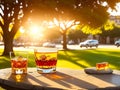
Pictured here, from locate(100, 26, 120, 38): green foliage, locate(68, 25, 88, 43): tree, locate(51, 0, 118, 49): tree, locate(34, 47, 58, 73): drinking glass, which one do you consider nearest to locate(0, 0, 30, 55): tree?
locate(51, 0, 118, 49): tree

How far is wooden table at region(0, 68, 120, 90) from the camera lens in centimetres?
428

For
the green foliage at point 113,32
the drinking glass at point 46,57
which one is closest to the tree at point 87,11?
the drinking glass at point 46,57

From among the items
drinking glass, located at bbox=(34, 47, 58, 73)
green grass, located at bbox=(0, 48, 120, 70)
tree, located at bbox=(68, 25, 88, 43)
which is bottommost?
green grass, located at bbox=(0, 48, 120, 70)

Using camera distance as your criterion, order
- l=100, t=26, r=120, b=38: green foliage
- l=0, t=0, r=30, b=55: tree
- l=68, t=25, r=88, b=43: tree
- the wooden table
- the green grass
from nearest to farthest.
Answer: the wooden table < the green grass < l=0, t=0, r=30, b=55: tree < l=100, t=26, r=120, b=38: green foliage < l=68, t=25, r=88, b=43: tree

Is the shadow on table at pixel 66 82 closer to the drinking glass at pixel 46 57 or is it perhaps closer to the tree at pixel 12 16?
Answer: the drinking glass at pixel 46 57

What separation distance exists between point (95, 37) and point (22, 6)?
115 m

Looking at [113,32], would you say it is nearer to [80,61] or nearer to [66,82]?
[80,61]

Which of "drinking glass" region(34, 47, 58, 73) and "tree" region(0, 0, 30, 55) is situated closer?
"drinking glass" region(34, 47, 58, 73)

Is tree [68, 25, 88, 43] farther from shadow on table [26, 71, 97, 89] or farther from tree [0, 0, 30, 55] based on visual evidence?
shadow on table [26, 71, 97, 89]

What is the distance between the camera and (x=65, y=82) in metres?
4.70

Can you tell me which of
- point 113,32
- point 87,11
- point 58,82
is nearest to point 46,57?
point 58,82

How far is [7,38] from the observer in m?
40.9

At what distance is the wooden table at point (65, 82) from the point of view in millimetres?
4281

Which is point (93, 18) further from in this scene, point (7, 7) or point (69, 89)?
point (69, 89)
